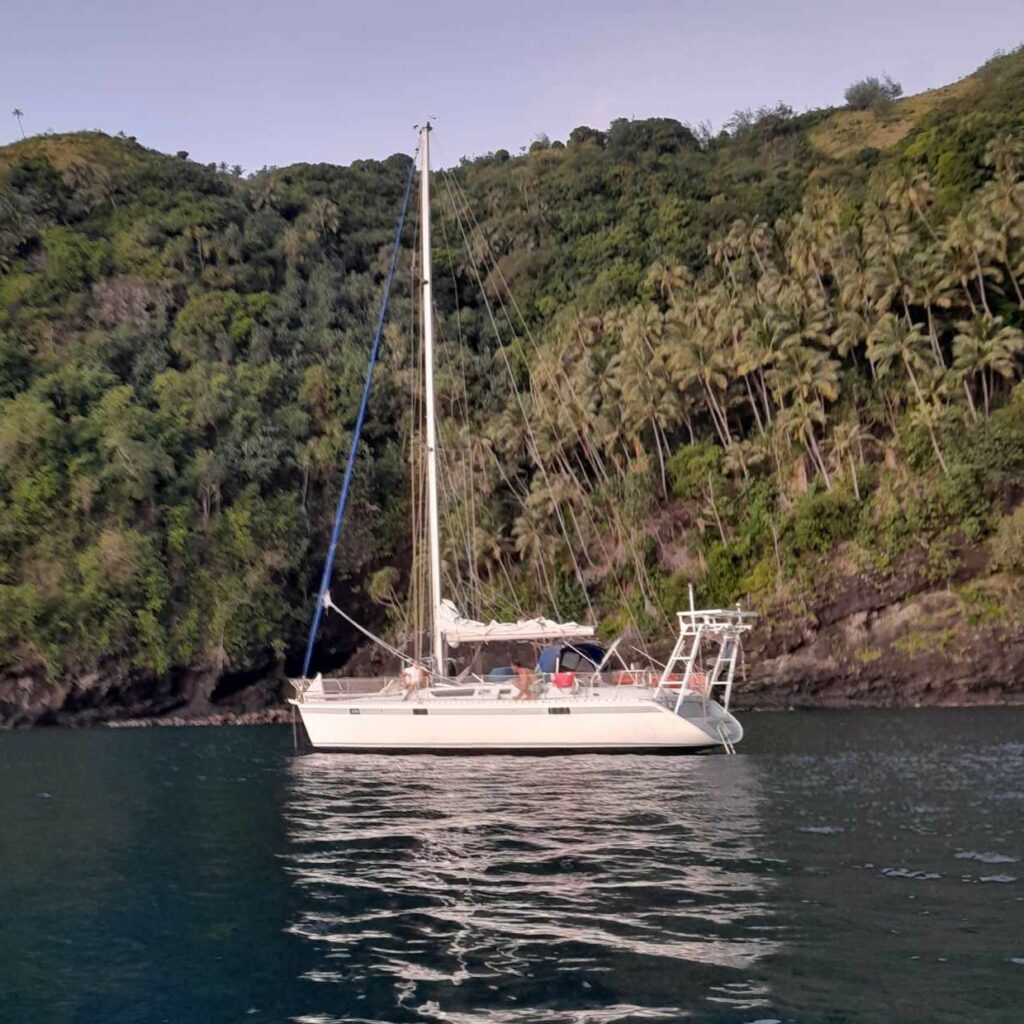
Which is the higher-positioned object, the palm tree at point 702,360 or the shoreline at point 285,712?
the palm tree at point 702,360

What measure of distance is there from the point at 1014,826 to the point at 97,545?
174ft

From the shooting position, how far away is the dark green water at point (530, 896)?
12664 mm

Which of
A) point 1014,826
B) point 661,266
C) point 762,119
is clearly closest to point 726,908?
point 1014,826

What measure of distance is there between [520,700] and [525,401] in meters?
43.2

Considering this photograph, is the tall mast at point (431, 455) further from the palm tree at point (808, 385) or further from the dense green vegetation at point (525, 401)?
the palm tree at point (808, 385)

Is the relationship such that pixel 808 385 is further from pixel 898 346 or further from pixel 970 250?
pixel 970 250

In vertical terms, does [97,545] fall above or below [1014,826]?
above

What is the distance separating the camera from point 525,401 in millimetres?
76000

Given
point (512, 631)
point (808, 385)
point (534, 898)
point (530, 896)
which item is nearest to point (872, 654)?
point (808, 385)

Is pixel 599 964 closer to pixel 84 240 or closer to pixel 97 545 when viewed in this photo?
pixel 97 545

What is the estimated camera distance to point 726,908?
15.9 metres

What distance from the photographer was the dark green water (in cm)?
1266

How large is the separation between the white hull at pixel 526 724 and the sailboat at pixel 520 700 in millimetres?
29

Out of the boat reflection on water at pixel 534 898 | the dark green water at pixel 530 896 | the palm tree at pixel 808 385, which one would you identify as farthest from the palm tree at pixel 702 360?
the boat reflection on water at pixel 534 898
